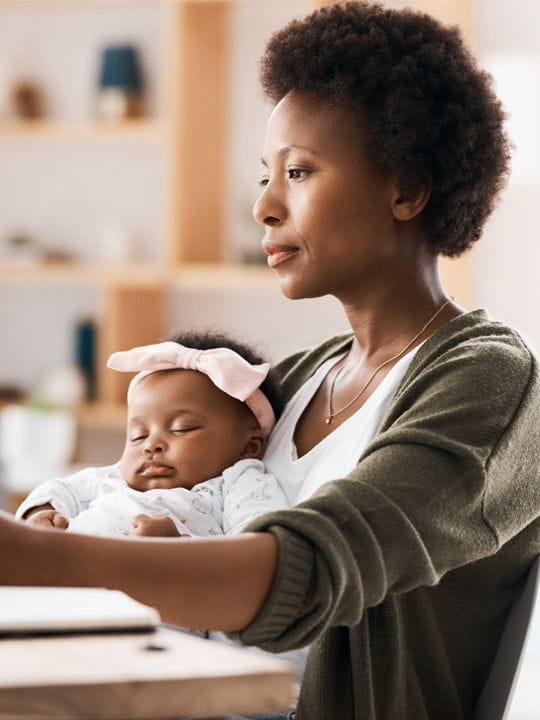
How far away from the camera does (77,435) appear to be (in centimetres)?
462

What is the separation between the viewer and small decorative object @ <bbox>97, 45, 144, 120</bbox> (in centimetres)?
435

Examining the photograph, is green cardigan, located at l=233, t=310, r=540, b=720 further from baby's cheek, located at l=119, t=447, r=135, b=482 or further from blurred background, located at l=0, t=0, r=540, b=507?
blurred background, located at l=0, t=0, r=540, b=507

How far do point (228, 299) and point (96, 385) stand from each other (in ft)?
1.83

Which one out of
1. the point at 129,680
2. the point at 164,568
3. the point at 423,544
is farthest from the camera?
the point at 423,544

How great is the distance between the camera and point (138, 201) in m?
4.56

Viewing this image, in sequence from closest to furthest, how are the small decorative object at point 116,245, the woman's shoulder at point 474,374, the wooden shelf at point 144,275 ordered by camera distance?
1. the woman's shoulder at point 474,374
2. the wooden shelf at point 144,275
3. the small decorative object at point 116,245

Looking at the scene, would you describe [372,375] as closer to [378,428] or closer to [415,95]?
[378,428]

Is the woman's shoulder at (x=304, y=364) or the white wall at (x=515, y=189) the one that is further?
the white wall at (x=515, y=189)

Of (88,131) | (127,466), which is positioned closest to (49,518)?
(127,466)

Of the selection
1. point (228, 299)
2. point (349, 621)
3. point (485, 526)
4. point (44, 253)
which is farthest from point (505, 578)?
point (44, 253)

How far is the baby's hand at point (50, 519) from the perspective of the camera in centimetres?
155

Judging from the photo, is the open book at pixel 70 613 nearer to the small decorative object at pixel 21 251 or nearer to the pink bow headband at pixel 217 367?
the pink bow headband at pixel 217 367

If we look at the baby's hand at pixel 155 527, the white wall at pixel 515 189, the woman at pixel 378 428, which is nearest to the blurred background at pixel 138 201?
the white wall at pixel 515 189

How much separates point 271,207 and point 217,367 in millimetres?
260
